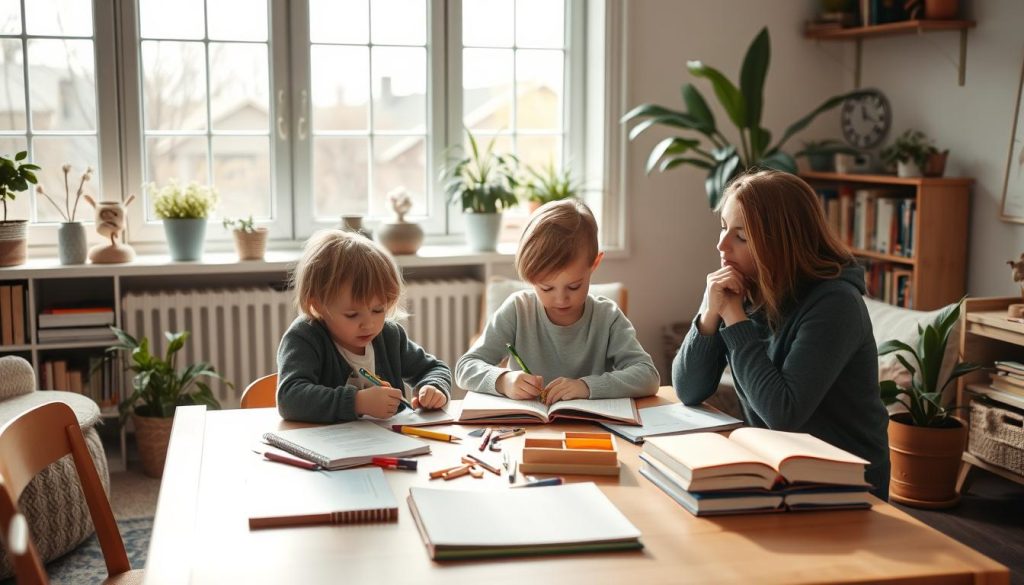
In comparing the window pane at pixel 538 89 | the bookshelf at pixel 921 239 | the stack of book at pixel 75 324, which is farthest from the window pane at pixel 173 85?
the bookshelf at pixel 921 239

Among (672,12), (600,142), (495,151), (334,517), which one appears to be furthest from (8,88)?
(334,517)

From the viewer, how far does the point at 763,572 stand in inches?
52.2

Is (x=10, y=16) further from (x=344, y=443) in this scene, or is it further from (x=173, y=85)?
(x=344, y=443)

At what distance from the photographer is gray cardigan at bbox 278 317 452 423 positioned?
77.8 inches

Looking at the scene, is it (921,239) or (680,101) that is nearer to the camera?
(921,239)

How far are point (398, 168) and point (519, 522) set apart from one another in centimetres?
304

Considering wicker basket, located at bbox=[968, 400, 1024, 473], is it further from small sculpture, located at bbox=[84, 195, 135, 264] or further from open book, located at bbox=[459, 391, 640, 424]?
small sculpture, located at bbox=[84, 195, 135, 264]

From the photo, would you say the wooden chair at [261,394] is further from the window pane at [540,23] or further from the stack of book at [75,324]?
the window pane at [540,23]

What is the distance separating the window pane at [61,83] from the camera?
390cm

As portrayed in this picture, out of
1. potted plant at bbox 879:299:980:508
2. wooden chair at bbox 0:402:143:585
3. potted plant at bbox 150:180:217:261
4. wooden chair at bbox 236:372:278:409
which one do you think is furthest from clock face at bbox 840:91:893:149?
wooden chair at bbox 0:402:143:585

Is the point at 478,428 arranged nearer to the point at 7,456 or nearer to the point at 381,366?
the point at 381,366

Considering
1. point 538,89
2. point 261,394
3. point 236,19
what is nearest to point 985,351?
point 538,89

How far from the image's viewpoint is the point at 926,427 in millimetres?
3297

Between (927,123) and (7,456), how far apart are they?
140 inches
